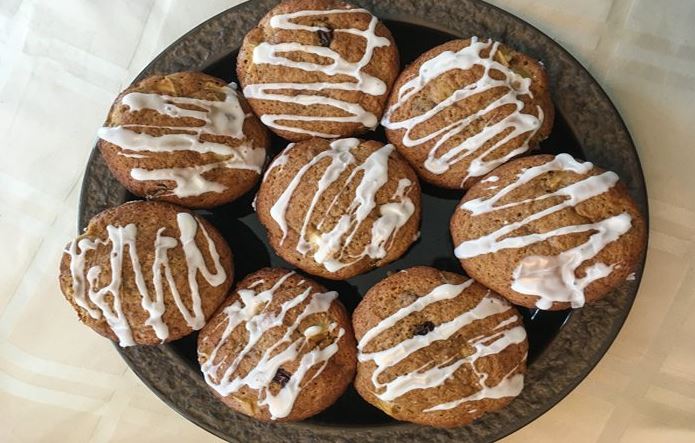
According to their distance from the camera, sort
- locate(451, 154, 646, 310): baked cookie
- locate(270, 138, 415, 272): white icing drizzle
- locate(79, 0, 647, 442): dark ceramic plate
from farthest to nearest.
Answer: locate(79, 0, 647, 442): dark ceramic plate, locate(270, 138, 415, 272): white icing drizzle, locate(451, 154, 646, 310): baked cookie

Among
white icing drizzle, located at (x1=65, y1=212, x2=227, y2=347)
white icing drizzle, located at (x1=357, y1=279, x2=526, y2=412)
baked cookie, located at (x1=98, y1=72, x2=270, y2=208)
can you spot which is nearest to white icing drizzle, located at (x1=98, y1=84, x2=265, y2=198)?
baked cookie, located at (x1=98, y1=72, x2=270, y2=208)

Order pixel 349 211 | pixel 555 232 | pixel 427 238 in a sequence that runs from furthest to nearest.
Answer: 1. pixel 427 238
2. pixel 349 211
3. pixel 555 232

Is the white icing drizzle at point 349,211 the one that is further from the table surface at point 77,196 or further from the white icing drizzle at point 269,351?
the table surface at point 77,196

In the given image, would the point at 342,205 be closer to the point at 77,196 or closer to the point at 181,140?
the point at 181,140

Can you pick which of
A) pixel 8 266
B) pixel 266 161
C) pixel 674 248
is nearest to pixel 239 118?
pixel 266 161

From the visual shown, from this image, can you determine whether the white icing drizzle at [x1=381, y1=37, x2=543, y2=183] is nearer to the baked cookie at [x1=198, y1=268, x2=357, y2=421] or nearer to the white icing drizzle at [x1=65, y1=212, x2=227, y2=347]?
the baked cookie at [x1=198, y1=268, x2=357, y2=421]

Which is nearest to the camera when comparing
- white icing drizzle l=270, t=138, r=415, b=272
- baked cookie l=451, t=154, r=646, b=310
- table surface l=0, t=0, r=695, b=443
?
baked cookie l=451, t=154, r=646, b=310

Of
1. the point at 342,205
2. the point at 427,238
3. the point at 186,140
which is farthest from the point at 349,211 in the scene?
the point at 186,140

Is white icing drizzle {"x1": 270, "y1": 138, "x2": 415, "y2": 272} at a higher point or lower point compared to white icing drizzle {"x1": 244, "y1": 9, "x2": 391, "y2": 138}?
lower
